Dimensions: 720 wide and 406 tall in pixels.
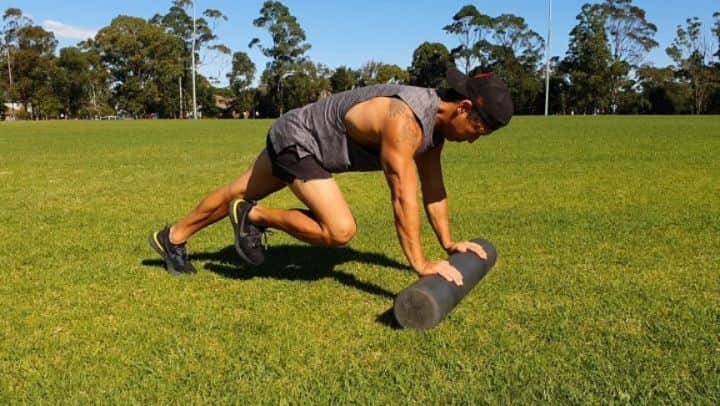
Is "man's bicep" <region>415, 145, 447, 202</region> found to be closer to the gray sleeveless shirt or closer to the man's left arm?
the man's left arm

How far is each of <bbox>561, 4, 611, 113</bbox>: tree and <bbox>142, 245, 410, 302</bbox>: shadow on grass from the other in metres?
67.5

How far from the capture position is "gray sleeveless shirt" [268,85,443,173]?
3.99m

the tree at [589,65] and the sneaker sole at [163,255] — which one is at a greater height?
the tree at [589,65]

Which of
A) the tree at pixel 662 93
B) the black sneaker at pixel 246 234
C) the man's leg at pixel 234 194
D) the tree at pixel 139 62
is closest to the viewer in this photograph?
the black sneaker at pixel 246 234

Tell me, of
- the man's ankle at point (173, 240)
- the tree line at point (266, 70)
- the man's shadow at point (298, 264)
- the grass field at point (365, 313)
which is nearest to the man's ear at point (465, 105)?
the grass field at point (365, 313)

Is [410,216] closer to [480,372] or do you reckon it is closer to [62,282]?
[480,372]

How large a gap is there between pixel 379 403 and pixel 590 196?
246 inches

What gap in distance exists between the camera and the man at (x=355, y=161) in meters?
3.59

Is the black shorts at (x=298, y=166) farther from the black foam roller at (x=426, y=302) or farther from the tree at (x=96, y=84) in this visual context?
the tree at (x=96, y=84)

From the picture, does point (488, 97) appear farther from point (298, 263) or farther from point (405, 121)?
point (298, 263)

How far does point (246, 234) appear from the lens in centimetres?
442

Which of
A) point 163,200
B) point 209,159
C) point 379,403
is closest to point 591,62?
point 209,159

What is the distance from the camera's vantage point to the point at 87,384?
301 centimetres

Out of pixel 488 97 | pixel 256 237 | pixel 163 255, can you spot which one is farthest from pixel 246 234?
pixel 488 97
